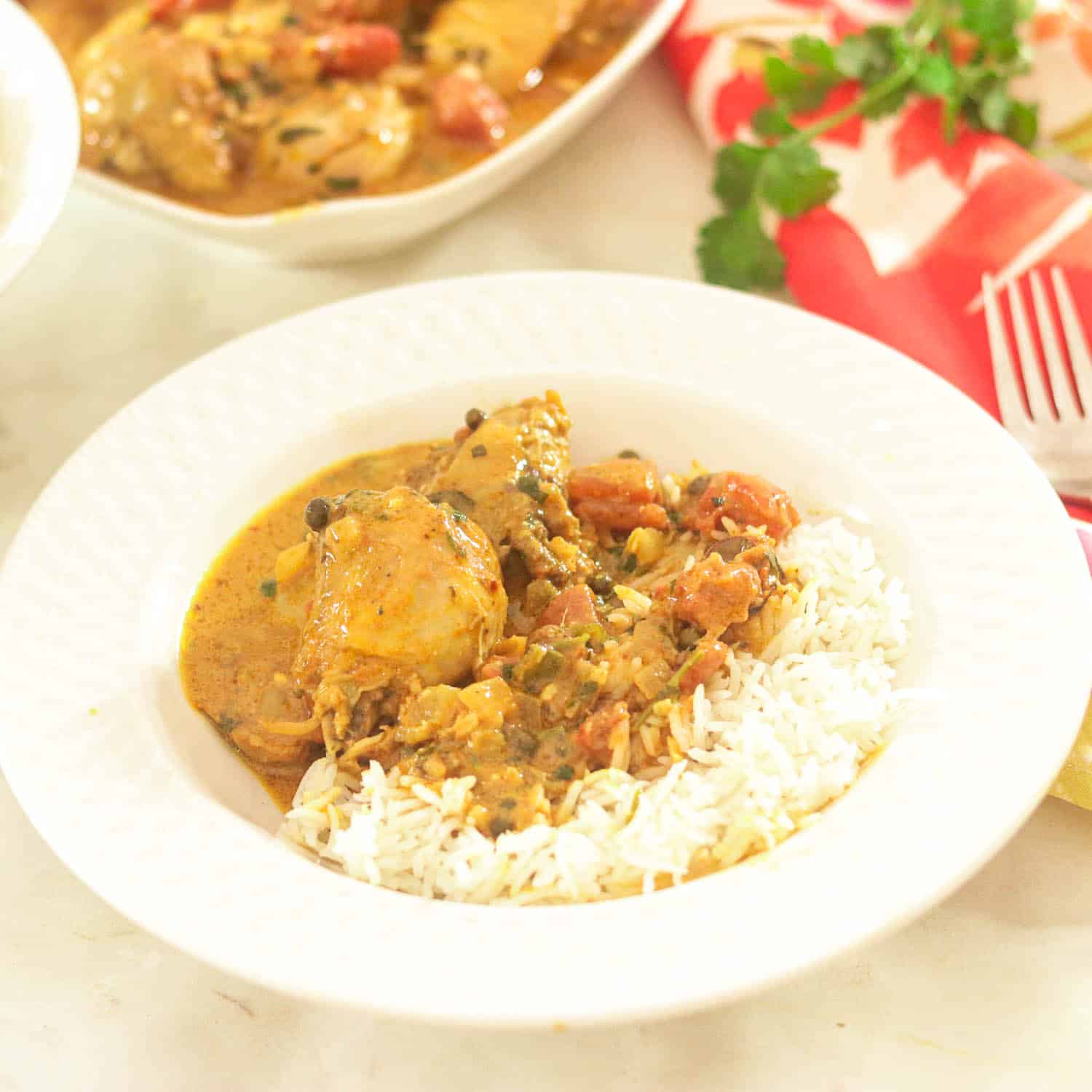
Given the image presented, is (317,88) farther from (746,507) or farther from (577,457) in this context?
(746,507)

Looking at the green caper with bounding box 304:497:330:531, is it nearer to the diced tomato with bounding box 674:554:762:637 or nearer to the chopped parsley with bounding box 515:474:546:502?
the chopped parsley with bounding box 515:474:546:502

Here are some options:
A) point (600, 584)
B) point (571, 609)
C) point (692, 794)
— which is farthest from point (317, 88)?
point (692, 794)

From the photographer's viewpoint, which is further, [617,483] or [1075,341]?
[1075,341]

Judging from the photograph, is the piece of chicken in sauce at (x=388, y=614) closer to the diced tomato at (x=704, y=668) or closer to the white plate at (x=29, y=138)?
the diced tomato at (x=704, y=668)

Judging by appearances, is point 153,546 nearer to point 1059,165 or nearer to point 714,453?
point 714,453

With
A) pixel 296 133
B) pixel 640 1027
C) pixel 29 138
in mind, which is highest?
pixel 29 138

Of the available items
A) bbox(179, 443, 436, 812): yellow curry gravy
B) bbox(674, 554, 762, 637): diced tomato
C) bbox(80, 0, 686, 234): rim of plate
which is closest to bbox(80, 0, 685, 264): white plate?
bbox(80, 0, 686, 234): rim of plate
